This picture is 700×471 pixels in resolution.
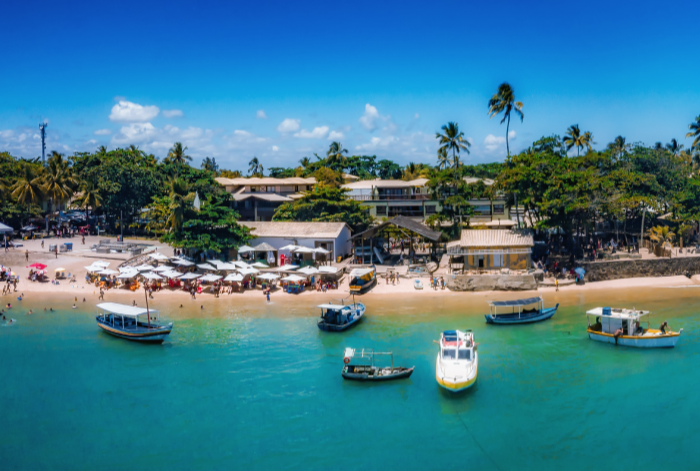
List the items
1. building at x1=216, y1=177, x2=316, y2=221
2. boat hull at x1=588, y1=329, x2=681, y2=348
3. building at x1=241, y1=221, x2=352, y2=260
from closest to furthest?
boat hull at x1=588, y1=329, x2=681, y2=348 < building at x1=241, y1=221, x2=352, y2=260 < building at x1=216, y1=177, x2=316, y2=221

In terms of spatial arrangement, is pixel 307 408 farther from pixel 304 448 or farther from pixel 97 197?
pixel 97 197

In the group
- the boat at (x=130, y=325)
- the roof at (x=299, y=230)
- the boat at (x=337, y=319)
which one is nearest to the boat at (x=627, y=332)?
the boat at (x=337, y=319)

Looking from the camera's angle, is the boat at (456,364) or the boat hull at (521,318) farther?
the boat hull at (521,318)

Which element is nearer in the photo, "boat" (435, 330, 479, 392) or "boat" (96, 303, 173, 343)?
"boat" (435, 330, 479, 392)

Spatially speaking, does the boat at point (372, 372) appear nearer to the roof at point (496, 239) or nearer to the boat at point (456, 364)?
the boat at point (456, 364)

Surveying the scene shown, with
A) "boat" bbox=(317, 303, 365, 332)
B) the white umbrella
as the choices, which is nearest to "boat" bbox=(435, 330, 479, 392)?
"boat" bbox=(317, 303, 365, 332)

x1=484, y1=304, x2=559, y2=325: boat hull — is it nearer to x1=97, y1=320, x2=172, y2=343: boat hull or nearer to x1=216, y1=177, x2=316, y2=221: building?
x1=97, y1=320, x2=172, y2=343: boat hull

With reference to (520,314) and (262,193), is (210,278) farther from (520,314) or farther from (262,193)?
(262,193)
